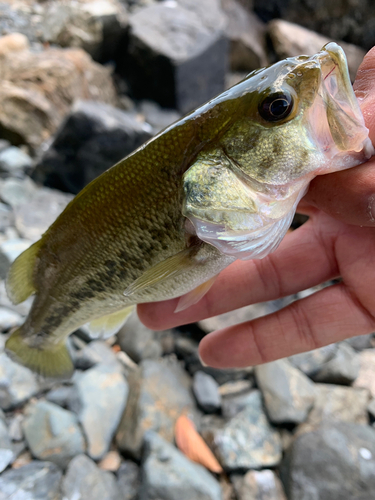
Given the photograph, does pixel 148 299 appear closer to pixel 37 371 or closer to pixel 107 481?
pixel 37 371

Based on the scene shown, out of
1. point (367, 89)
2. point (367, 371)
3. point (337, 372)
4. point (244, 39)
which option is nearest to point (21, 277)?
point (367, 89)

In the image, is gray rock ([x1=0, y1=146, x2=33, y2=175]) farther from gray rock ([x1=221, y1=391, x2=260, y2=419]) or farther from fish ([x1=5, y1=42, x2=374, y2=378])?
gray rock ([x1=221, y1=391, x2=260, y2=419])

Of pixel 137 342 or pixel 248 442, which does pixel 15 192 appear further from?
pixel 248 442

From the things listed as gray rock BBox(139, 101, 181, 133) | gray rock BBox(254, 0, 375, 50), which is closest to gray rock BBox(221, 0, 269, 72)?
gray rock BBox(254, 0, 375, 50)

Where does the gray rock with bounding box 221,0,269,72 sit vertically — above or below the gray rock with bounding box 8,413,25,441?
below

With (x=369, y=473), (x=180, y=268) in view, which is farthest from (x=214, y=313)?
(x=369, y=473)

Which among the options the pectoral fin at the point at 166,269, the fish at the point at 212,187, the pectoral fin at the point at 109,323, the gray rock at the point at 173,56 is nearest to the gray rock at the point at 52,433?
the pectoral fin at the point at 109,323
